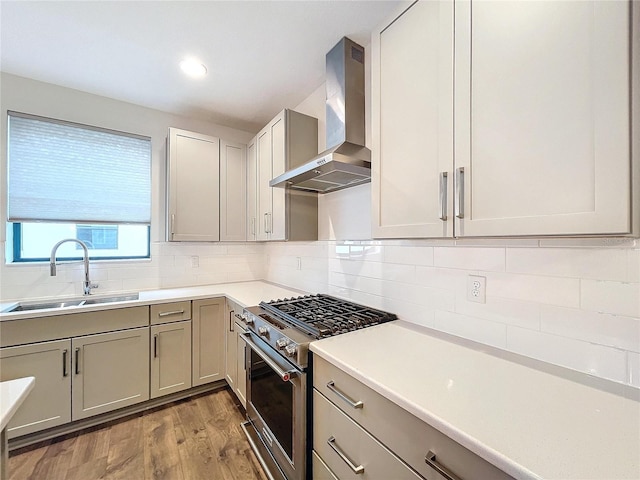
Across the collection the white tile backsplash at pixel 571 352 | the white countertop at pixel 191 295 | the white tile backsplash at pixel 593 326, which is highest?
the white tile backsplash at pixel 593 326

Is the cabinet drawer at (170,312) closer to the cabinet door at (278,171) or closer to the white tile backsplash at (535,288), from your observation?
the cabinet door at (278,171)

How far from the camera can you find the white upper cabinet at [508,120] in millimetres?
677

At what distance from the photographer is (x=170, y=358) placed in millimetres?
2254

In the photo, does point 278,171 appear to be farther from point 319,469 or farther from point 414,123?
point 319,469

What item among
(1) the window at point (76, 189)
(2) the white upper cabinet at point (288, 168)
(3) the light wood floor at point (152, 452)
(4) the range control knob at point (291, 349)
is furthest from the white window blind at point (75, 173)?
(4) the range control knob at point (291, 349)

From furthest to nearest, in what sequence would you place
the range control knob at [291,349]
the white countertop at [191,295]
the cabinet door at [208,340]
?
the cabinet door at [208,340] → the white countertop at [191,295] → the range control knob at [291,349]

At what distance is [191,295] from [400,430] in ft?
6.68

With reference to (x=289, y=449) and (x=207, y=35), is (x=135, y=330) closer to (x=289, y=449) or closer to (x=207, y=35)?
(x=289, y=449)

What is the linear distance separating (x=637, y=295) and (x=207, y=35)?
7.82 ft

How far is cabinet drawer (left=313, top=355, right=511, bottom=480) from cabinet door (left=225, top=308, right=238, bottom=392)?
1.32 m

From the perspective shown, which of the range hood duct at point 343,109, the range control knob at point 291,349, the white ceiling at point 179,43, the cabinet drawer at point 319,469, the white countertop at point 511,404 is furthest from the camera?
the range hood duct at point 343,109

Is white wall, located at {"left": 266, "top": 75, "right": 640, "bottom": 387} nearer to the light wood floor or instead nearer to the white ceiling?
the white ceiling

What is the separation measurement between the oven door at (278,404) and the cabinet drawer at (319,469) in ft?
0.16

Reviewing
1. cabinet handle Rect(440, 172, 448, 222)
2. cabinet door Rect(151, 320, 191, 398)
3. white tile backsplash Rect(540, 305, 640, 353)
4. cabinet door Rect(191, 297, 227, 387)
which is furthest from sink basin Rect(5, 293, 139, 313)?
white tile backsplash Rect(540, 305, 640, 353)
